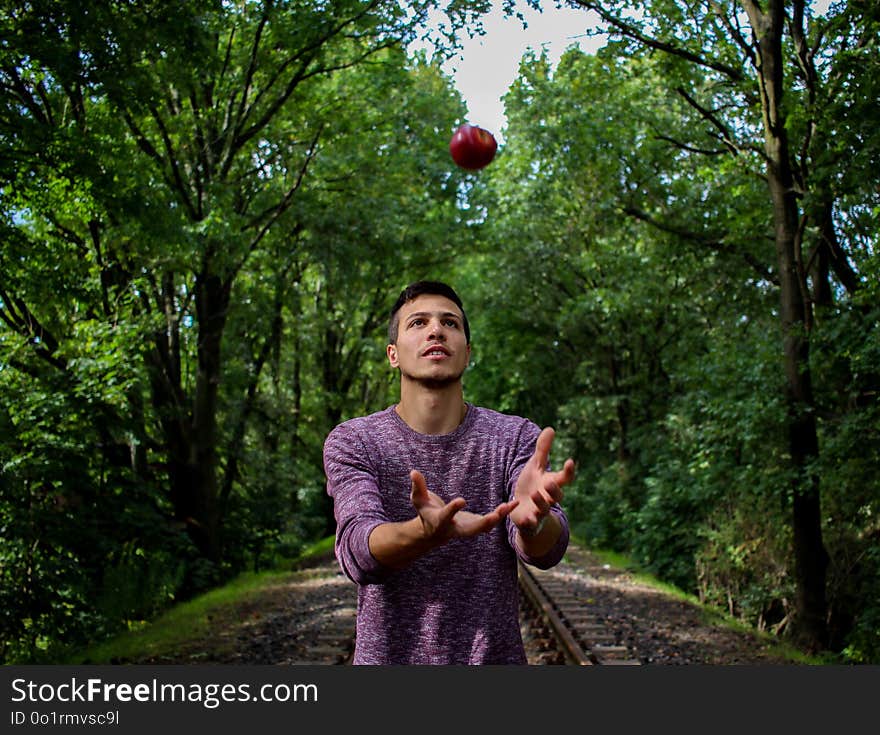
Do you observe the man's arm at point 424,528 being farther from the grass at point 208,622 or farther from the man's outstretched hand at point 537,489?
the grass at point 208,622

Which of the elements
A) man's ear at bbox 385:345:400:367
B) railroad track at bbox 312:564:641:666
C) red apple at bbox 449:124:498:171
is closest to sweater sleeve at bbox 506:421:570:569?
man's ear at bbox 385:345:400:367

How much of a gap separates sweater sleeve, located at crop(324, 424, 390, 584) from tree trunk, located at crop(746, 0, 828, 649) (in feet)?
28.3

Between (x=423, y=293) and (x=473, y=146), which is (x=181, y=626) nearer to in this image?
(x=473, y=146)

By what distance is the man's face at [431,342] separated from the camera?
7.14 ft

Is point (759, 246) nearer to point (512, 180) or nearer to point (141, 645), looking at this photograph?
point (512, 180)

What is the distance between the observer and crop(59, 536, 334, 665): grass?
31.1ft

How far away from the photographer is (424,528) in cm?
177

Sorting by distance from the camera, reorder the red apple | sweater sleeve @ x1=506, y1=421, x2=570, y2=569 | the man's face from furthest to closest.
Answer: the red apple, the man's face, sweater sleeve @ x1=506, y1=421, x2=570, y2=569

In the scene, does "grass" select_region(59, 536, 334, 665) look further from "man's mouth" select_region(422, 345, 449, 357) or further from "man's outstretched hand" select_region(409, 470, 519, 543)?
"man's outstretched hand" select_region(409, 470, 519, 543)

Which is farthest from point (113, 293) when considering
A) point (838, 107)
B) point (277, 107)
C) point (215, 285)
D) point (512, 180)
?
point (512, 180)

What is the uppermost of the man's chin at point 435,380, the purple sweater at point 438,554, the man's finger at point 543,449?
the man's chin at point 435,380

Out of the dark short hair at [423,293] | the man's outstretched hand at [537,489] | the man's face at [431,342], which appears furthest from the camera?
the dark short hair at [423,293]

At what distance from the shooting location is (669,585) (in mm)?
16500

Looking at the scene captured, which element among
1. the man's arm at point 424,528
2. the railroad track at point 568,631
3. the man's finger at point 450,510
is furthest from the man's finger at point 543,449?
the railroad track at point 568,631
